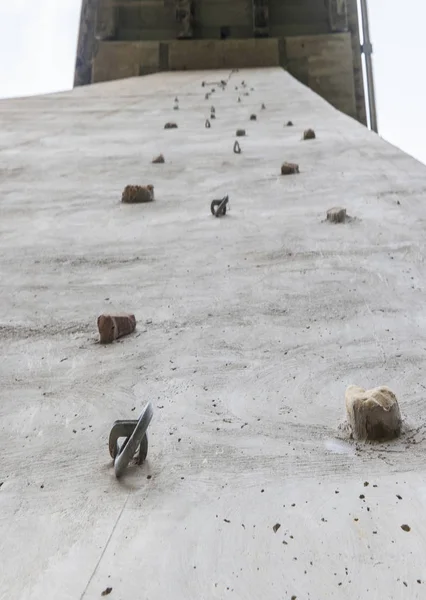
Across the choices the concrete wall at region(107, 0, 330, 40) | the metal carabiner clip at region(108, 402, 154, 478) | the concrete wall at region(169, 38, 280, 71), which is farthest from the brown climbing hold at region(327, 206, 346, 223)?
the concrete wall at region(107, 0, 330, 40)

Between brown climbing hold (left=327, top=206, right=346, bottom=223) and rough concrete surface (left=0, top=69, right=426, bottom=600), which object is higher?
brown climbing hold (left=327, top=206, right=346, bottom=223)

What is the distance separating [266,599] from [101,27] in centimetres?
1181

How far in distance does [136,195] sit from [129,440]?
6.18 feet

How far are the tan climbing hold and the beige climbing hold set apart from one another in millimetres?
1868

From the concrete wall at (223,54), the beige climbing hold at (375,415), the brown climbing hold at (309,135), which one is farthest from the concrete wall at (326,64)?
the beige climbing hold at (375,415)

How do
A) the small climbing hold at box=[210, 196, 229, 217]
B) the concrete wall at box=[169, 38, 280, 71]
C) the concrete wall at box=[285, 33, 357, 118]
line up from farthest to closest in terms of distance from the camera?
the concrete wall at box=[169, 38, 280, 71], the concrete wall at box=[285, 33, 357, 118], the small climbing hold at box=[210, 196, 229, 217]

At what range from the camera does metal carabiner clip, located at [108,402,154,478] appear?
1046mm

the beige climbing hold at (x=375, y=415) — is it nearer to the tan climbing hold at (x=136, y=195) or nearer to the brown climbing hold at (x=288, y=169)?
the tan climbing hold at (x=136, y=195)

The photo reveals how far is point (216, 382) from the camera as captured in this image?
1355 mm

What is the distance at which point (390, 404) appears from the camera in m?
1.12

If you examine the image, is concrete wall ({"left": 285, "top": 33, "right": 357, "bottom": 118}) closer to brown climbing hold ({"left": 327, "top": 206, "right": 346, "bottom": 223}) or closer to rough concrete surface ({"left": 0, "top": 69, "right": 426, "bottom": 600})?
rough concrete surface ({"left": 0, "top": 69, "right": 426, "bottom": 600})

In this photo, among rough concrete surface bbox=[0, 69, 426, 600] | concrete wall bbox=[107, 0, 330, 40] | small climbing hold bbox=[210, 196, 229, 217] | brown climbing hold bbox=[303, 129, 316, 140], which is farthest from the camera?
concrete wall bbox=[107, 0, 330, 40]

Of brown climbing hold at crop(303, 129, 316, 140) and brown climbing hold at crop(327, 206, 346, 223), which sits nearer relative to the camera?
brown climbing hold at crop(327, 206, 346, 223)

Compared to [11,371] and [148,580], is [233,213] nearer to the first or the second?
[11,371]
